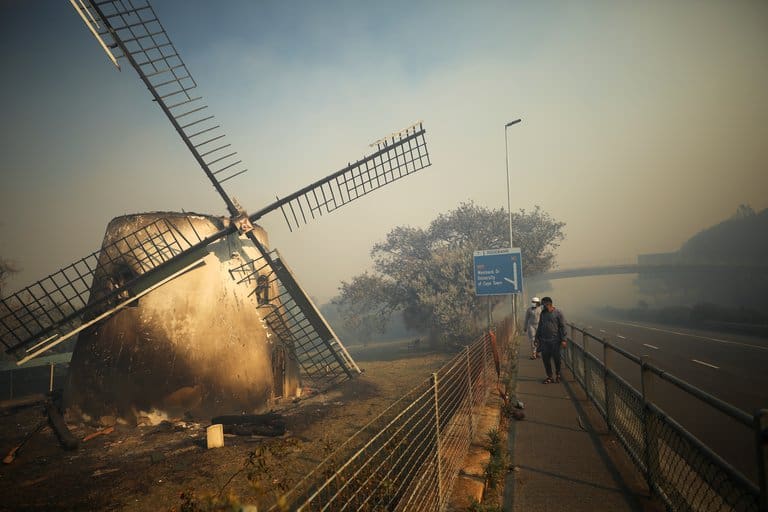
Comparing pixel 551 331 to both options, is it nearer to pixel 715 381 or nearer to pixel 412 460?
pixel 715 381

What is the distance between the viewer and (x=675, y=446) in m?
4.38

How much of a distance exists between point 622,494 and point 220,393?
34.1ft

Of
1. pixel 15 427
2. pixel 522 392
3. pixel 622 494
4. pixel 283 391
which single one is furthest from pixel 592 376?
pixel 15 427

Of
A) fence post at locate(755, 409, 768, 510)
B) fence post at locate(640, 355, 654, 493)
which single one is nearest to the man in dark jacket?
fence post at locate(640, 355, 654, 493)

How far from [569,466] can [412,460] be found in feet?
9.26

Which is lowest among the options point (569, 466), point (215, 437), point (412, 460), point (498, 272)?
point (215, 437)

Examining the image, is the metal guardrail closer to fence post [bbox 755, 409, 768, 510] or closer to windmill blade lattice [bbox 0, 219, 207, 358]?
fence post [bbox 755, 409, 768, 510]

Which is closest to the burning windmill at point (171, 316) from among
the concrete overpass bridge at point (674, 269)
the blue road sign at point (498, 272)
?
the blue road sign at point (498, 272)

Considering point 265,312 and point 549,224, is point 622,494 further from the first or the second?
point 549,224

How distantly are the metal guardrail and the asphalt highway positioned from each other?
262cm

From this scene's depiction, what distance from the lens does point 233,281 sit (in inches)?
496

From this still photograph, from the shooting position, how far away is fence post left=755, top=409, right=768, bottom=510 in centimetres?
214

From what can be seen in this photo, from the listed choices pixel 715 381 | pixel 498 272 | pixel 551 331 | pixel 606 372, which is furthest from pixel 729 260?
pixel 606 372

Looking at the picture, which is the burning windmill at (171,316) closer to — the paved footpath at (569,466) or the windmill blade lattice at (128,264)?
the windmill blade lattice at (128,264)
